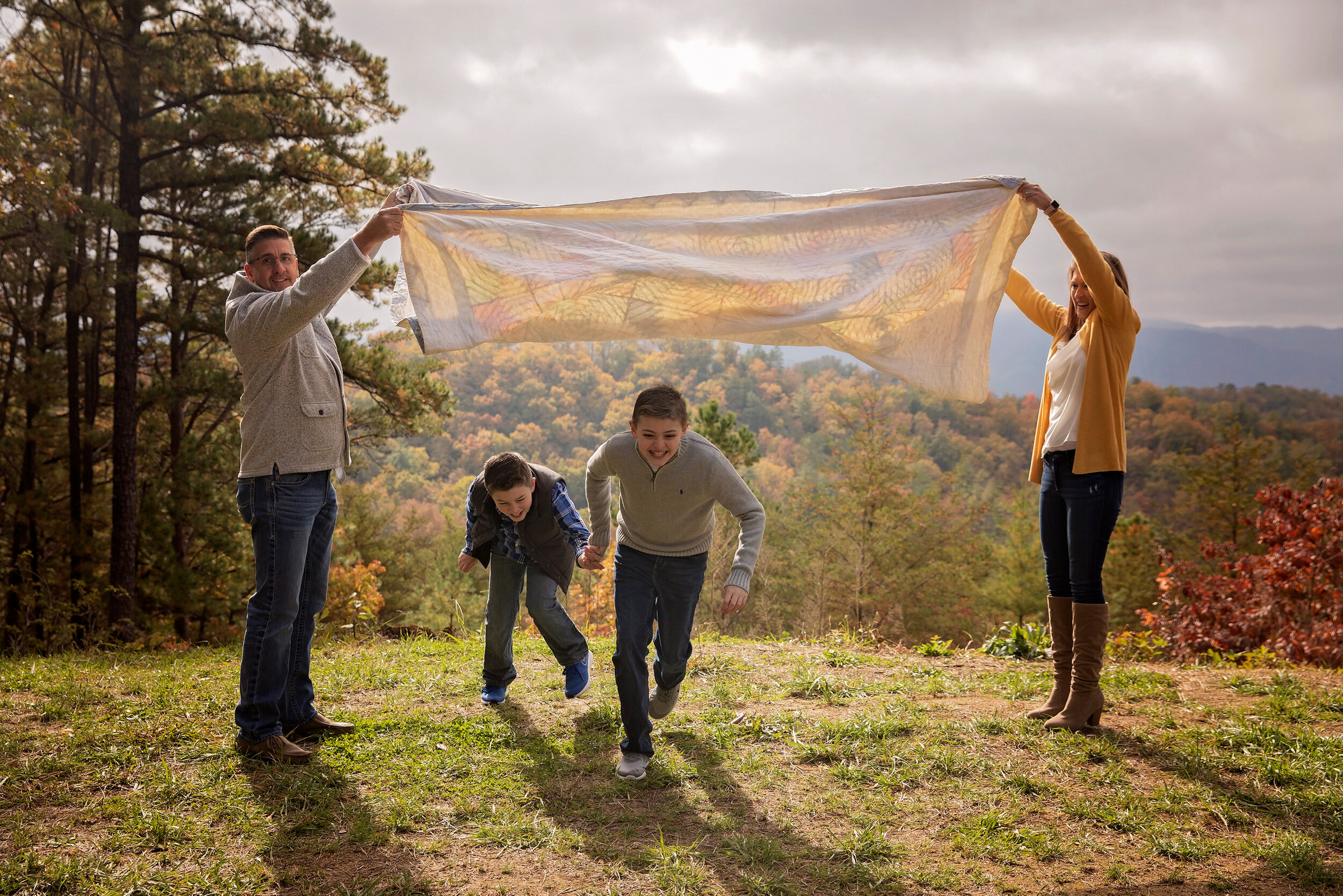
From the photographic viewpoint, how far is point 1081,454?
3.48 m

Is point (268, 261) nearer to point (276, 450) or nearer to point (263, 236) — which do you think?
point (263, 236)

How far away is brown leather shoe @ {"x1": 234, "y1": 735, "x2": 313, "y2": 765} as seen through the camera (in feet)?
10.8

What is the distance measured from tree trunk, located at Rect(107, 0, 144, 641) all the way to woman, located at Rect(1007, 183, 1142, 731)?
11.2 metres

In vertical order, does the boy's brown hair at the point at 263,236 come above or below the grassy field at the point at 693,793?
above

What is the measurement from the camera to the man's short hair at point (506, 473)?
3809mm

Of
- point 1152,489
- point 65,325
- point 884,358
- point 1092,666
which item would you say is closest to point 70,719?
point 884,358

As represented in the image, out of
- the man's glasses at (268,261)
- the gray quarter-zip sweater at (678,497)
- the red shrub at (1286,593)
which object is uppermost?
the man's glasses at (268,261)

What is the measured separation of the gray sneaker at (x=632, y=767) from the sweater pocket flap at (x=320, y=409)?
2.00 m

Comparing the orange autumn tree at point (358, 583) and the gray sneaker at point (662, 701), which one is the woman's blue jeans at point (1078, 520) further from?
the orange autumn tree at point (358, 583)

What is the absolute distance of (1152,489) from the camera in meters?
34.8

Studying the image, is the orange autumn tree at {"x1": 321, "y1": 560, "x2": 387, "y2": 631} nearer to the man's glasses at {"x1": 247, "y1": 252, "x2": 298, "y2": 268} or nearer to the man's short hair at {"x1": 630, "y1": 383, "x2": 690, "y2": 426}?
the man's glasses at {"x1": 247, "y1": 252, "x2": 298, "y2": 268}

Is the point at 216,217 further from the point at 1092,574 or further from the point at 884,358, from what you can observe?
the point at 1092,574

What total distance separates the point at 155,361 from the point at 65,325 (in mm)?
1388

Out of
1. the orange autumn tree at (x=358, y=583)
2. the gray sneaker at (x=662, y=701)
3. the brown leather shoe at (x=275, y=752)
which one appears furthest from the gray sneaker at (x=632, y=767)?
the orange autumn tree at (x=358, y=583)
